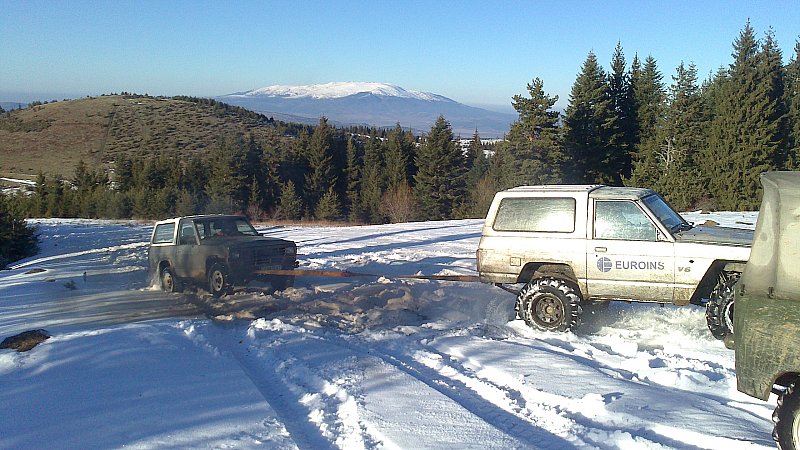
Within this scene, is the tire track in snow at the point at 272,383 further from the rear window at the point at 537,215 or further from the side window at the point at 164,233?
the side window at the point at 164,233

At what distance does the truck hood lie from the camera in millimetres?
7074

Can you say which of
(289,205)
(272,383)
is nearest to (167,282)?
(272,383)

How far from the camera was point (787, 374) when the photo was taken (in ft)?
13.0

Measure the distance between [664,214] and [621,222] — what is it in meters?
0.67

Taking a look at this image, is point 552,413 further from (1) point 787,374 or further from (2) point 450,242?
(2) point 450,242

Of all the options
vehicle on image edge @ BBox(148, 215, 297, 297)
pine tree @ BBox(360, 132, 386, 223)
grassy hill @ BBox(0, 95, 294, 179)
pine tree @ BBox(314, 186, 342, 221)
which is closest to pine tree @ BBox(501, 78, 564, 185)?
pine tree @ BBox(360, 132, 386, 223)

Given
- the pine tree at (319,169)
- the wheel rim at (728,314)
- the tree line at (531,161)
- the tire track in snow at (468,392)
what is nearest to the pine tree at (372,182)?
the tree line at (531,161)

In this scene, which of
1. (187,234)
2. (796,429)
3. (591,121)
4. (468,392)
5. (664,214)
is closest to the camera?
(796,429)

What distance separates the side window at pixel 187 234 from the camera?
40.0ft

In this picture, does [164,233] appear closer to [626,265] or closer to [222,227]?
[222,227]

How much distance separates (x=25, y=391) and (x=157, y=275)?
7.57m

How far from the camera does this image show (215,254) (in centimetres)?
1135

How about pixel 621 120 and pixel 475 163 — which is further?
pixel 475 163

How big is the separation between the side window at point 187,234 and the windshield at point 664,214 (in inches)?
345
